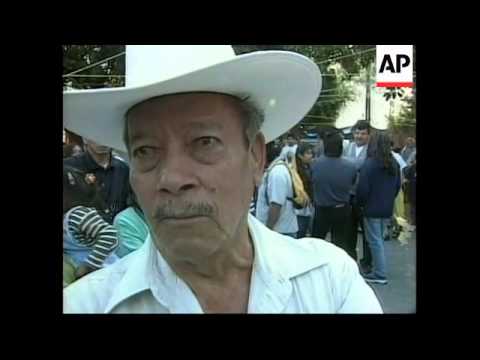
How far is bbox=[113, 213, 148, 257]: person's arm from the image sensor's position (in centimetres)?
363

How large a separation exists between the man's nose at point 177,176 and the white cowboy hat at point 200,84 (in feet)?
1.02

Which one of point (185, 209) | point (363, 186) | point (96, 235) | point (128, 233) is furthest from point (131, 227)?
point (363, 186)

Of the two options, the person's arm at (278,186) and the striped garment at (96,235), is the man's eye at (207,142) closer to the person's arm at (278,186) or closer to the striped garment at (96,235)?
the person's arm at (278,186)

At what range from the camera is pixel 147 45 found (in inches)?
142

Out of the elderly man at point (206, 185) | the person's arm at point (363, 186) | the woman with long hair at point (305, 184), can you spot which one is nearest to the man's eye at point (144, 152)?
the elderly man at point (206, 185)

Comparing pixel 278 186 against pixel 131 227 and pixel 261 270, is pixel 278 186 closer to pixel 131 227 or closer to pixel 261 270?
pixel 261 270

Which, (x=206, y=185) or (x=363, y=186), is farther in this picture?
(x=363, y=186)

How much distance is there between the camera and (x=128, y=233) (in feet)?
12.0

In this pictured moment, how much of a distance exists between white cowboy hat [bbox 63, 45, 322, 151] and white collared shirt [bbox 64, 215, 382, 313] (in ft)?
2.18

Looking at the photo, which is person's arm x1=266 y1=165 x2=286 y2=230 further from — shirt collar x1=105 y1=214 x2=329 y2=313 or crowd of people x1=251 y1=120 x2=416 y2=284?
shirt collar x1=105 y1=214 x2=329 y2=313

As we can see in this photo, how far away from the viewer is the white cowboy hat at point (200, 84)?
3.43 meters

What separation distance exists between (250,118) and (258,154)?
0.70ft
